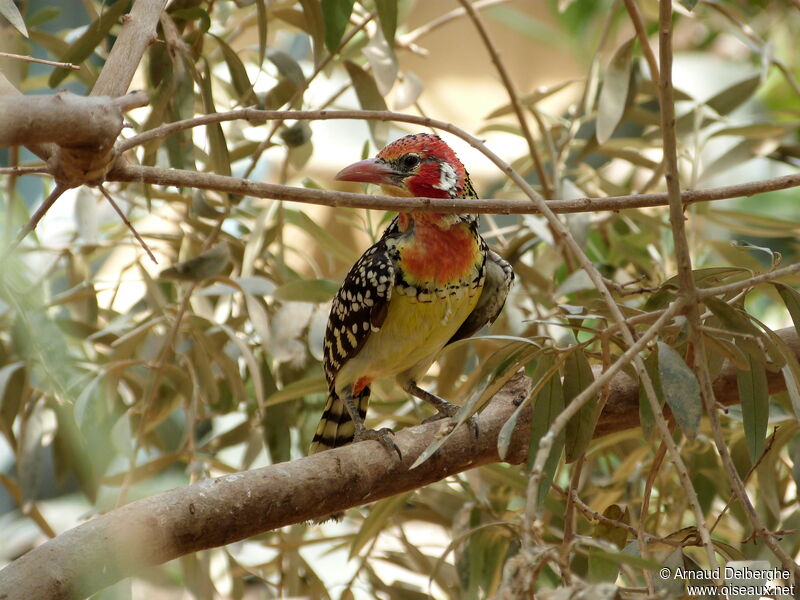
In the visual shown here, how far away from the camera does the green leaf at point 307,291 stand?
270 cm

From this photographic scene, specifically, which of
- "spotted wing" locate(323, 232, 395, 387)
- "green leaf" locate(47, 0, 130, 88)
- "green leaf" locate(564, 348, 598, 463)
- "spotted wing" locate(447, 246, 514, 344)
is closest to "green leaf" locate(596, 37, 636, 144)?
"spotted wing" locate(447, 246, 514, 344)

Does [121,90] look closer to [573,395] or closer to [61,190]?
[61,190]

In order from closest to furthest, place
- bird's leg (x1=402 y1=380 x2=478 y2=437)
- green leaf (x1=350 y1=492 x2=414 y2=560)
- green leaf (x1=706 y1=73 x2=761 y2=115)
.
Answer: green leaf (x1=350 y1=492 x2=414 y2=560) < bird's leg (x1=402 y1=380 x2=478 y2=437) < green leaf (x1=706 y1=73 x2=761 y2=115)

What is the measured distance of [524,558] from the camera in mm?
950

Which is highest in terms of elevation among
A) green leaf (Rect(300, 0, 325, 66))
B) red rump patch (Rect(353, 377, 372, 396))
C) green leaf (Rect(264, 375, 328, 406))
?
green leaf (Rect(300, 0, 325, 66))

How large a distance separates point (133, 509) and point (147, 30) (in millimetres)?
879

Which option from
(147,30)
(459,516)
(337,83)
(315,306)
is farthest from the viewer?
(337,83)

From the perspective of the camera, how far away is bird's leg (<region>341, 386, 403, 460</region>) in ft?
7.12

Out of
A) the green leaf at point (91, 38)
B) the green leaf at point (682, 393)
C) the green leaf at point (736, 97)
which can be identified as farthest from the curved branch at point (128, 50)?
the green leaf at point (736, 97)

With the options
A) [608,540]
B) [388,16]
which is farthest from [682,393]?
[388,16]

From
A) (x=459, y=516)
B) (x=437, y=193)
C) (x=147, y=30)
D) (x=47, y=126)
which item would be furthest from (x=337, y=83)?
(x=47, y=126)

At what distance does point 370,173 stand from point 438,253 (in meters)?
0.34

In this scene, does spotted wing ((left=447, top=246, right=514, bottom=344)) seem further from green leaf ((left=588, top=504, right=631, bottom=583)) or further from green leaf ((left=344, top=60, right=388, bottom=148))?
green leaf ((left=588, top=504, right=631, bottom=583))

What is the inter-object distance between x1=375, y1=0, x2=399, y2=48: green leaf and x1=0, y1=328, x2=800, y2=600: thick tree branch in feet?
3.20
